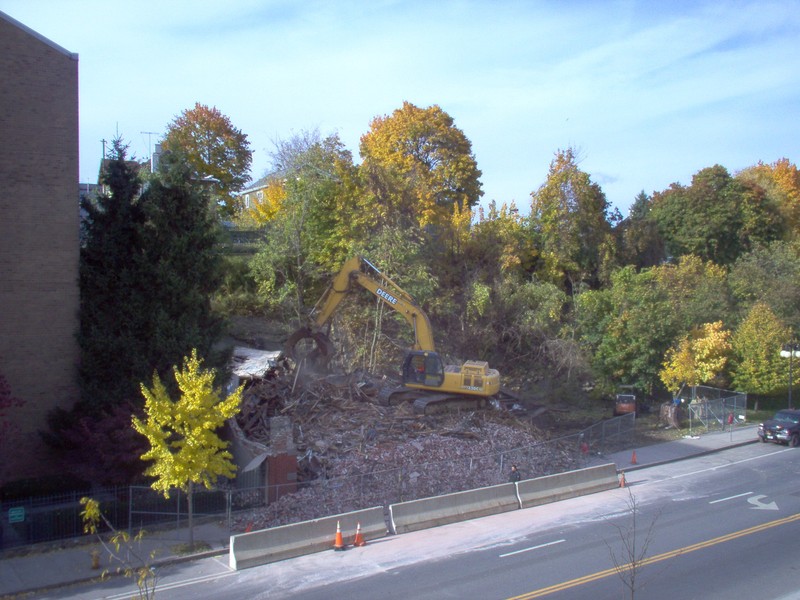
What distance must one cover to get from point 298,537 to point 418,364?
11.0 metres

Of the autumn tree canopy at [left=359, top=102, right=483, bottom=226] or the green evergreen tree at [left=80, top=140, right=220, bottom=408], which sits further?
the autumn tree canopy at [left=359, top=102, right=483, bottom=226]

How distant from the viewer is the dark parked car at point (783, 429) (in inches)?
1144

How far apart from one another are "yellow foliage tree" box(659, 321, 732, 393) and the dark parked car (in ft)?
11.5

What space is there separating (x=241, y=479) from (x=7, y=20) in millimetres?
15092

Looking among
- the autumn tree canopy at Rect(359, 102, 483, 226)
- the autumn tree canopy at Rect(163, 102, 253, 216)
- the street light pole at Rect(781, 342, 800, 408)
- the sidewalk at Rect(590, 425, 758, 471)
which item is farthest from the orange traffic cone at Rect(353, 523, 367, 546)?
the autumn tree canopy at Rect(163, 102, 253, 216)

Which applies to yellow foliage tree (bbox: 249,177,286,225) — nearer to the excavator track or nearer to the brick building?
the excavator track

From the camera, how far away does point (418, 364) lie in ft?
85.9

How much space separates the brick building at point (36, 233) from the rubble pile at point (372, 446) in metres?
6.08

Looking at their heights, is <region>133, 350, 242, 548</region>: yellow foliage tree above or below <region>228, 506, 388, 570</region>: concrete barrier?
above

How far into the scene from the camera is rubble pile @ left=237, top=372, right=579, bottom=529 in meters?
19.1

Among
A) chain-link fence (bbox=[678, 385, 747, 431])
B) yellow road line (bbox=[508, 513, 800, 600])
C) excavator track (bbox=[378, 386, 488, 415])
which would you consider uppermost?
excavator track (bbox=[378, 386, 488, 415])

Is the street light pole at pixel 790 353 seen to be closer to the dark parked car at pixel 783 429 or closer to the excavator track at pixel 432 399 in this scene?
the dark parked car at pixel 783 429

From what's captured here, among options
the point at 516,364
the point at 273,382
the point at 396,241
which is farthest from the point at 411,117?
the point at 273,382

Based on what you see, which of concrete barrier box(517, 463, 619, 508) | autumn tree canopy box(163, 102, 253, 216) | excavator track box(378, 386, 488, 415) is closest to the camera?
concrete barrier box(517, 463, 619, 508)
